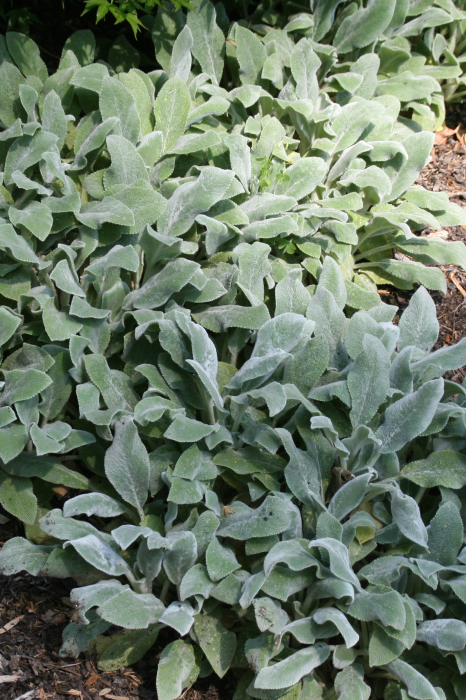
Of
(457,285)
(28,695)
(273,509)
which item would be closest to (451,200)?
(457,285)

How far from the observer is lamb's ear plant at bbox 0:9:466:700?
6.93 feet

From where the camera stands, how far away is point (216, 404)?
238cm

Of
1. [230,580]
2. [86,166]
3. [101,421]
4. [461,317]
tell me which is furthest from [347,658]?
[86,166]

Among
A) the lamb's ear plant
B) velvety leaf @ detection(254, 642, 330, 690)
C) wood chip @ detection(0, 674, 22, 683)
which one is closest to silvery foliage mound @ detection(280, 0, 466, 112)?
the lamb's ear plant

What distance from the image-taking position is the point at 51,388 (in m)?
2.50

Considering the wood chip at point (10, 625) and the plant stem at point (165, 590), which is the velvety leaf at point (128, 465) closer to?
the plant stem at point (165, 590)

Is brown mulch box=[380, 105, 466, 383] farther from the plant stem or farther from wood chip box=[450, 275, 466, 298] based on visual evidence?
the plant stem

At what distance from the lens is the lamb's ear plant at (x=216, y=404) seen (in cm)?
211

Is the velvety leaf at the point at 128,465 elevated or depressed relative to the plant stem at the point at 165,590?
elevated

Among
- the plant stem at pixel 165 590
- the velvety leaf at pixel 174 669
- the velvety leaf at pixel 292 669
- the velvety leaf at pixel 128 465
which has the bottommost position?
the velvety leaf at pixel 174 669

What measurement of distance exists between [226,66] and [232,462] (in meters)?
2.74

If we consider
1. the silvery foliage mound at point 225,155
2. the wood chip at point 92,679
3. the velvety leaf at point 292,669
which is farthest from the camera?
the silvery foliage mound at point 225,155

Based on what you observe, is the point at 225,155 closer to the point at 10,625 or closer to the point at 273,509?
the point at 273,509

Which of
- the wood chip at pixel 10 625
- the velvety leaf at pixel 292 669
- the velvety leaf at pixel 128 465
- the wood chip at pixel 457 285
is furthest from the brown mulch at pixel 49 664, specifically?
the wood chip at pixel 457 285
